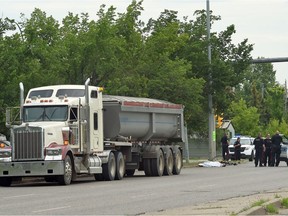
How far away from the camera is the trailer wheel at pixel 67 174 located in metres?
32.4

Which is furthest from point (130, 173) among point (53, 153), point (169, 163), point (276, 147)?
point (276, 147)

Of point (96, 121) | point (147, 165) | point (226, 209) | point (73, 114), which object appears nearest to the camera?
point (226, 209)

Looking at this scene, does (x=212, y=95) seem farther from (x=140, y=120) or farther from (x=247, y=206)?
(x=247, y=206)

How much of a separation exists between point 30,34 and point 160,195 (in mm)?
21688

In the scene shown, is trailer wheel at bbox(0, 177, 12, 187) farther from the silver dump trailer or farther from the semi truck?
the silver dump trailer

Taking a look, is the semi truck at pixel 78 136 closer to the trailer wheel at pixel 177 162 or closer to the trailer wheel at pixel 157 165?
the trailer wheel at pixel 157 165

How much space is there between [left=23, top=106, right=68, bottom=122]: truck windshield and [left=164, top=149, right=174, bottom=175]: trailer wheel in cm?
842

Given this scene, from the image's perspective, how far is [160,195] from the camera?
84.7ft

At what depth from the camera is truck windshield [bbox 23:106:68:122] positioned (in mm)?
Answer: 34000

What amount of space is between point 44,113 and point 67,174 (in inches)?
106

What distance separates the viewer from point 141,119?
38688mm

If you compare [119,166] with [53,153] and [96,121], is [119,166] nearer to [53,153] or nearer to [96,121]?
[96,121]

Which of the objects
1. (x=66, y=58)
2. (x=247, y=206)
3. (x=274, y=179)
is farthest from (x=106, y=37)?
(x=247, y=206)

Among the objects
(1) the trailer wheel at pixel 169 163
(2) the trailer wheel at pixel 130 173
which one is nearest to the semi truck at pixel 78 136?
(2) the trailer wheel at pixel 130 173
